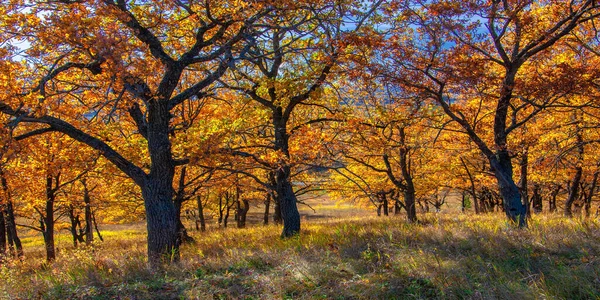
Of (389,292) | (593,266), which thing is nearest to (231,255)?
(389,292)

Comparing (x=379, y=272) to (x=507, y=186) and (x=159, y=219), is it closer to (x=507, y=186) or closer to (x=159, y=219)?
(x=159, y=219)

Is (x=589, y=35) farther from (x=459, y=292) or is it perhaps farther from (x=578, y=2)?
(x=459, y=292)

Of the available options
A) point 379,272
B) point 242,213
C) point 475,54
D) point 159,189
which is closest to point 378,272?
point 379,272

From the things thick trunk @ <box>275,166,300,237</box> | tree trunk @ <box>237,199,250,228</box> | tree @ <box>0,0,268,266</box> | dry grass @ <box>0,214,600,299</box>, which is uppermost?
tree @ <box>0,0,268,266</box>

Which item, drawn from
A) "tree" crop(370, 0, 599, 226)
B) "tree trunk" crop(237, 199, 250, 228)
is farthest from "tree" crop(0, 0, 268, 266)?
"tree trunk" crop(237, 199, 250, 228)

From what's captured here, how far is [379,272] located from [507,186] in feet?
16.7

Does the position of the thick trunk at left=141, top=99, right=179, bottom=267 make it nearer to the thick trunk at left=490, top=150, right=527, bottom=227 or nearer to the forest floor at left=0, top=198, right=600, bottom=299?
the forest floor at left=0, top=198, right=600, bottom=299

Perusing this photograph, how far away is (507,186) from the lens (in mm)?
8797

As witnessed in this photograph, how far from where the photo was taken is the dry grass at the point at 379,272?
462 cm

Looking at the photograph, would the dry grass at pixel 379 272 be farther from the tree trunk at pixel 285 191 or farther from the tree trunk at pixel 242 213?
the tree trunk at pixel 242 213

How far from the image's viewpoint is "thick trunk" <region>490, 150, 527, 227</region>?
8.74 metres

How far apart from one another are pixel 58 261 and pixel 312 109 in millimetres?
8729

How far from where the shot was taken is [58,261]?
27.8 ft

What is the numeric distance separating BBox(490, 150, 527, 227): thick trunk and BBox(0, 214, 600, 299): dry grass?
4.91 feet
